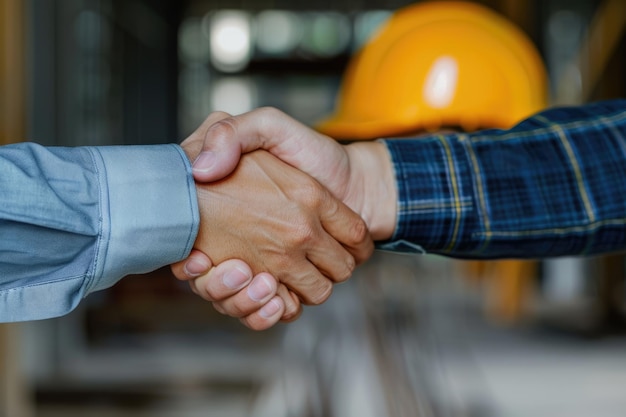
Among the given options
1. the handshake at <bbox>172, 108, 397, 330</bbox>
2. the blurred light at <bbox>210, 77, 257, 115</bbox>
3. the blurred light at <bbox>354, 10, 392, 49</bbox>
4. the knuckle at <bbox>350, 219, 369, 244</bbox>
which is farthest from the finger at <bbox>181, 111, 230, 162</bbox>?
the blurred light at <bbox>354, 10, 392, 49</bbox>

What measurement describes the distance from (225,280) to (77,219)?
34 centimetres

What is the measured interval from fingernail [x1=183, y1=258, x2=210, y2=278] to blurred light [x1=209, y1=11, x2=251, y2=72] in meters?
11.5

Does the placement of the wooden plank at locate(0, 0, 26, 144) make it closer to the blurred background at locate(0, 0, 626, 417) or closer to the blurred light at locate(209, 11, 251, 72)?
the blurred background at locate(0, 0, 626, 417)

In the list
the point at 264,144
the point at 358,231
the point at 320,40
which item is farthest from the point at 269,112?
the point at 320,40

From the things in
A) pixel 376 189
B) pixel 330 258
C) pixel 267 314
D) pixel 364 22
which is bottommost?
pixel 364 22

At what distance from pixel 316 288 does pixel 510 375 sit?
3902 millimetres

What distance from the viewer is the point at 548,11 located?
461 inches

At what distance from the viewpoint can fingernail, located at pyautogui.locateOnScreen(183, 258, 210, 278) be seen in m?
1.59

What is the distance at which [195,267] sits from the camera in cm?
159

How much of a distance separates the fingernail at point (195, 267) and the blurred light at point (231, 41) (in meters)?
11.5

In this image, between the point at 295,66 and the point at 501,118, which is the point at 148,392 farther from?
the point at 295,66

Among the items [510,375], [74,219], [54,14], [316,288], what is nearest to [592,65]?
[510,375]

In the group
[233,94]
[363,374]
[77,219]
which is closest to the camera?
[77,219]

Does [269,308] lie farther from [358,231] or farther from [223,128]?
[223,128]
